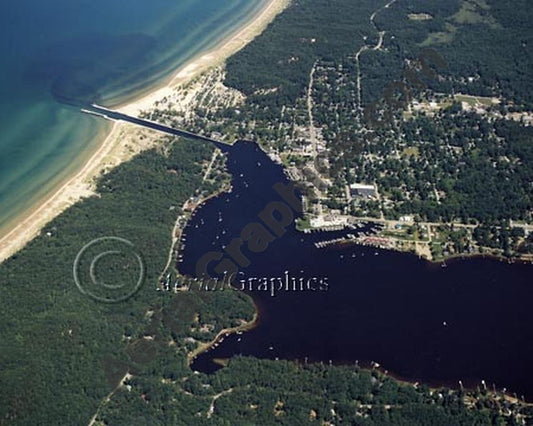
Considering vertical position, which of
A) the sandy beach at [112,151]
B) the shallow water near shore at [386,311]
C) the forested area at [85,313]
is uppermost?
the sandy beach at [112,151]

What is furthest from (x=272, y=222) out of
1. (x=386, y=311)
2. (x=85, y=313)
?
(x=85, y=313)

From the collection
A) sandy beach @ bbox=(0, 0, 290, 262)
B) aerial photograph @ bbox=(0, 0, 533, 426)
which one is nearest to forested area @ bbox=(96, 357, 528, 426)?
aerial photograph @ bbox=(0, 0, 533, 426)

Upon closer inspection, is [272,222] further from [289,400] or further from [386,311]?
[289,400]

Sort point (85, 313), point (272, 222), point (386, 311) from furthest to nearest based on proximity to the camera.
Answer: point (272, 222) → point (386, 311) → point (85, 313)

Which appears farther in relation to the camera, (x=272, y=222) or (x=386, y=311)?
(x=272, y=222)

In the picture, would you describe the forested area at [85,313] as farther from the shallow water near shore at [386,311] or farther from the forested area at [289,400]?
the shallow water near shore at [386,311]

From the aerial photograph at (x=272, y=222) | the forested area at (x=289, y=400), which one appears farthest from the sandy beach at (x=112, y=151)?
the forested area at (x=289, y=400)

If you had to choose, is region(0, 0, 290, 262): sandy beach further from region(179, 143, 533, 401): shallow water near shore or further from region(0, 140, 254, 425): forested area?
region(179, 143, 533, 401): shallow water near shore
